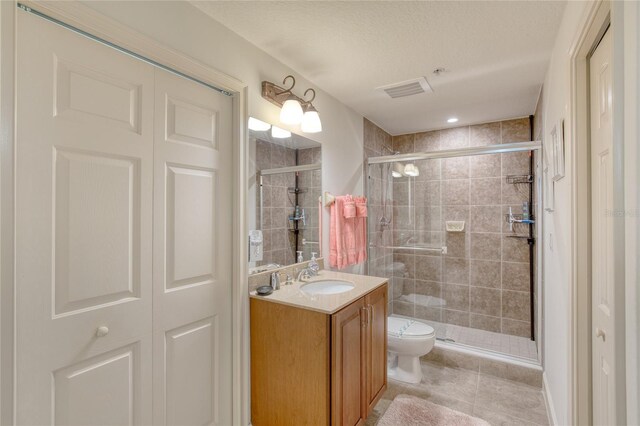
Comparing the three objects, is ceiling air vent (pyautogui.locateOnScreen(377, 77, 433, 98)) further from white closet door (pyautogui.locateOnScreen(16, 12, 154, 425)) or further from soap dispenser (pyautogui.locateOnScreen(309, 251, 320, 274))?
white closet door (pyautogui.locateOnScreen(16, 12, 154, 425))

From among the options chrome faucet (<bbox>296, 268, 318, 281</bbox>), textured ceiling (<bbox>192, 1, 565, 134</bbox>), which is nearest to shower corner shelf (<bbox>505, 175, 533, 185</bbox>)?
textured ceiling (<bbox>192, 1, 565, 134</bbox>)

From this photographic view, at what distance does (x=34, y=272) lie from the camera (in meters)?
1.01

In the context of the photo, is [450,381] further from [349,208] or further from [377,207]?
[377,207]

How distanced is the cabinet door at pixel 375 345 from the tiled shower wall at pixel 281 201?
2.07 feet

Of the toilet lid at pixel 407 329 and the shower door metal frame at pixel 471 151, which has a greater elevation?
the shower door metal frame at pixel 471 151

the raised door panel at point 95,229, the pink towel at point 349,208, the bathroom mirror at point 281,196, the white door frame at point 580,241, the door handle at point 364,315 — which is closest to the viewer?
the raised door panel at point 95,229

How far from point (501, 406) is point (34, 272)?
9.01ft

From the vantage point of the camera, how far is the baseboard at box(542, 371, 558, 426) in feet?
5.93

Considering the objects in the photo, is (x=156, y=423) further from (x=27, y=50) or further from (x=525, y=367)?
(x=525, y=367)

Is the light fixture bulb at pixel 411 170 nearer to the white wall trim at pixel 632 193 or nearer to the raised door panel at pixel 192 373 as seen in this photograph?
the raised door panel at pixel 192 373

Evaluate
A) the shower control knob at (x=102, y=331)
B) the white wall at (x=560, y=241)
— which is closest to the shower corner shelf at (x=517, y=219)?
the white wall at (x=560, y=241)

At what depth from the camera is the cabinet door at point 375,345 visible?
1.80 m

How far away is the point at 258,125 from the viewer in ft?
6.00

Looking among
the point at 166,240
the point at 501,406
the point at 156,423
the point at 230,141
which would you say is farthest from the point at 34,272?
the point at 501,406
